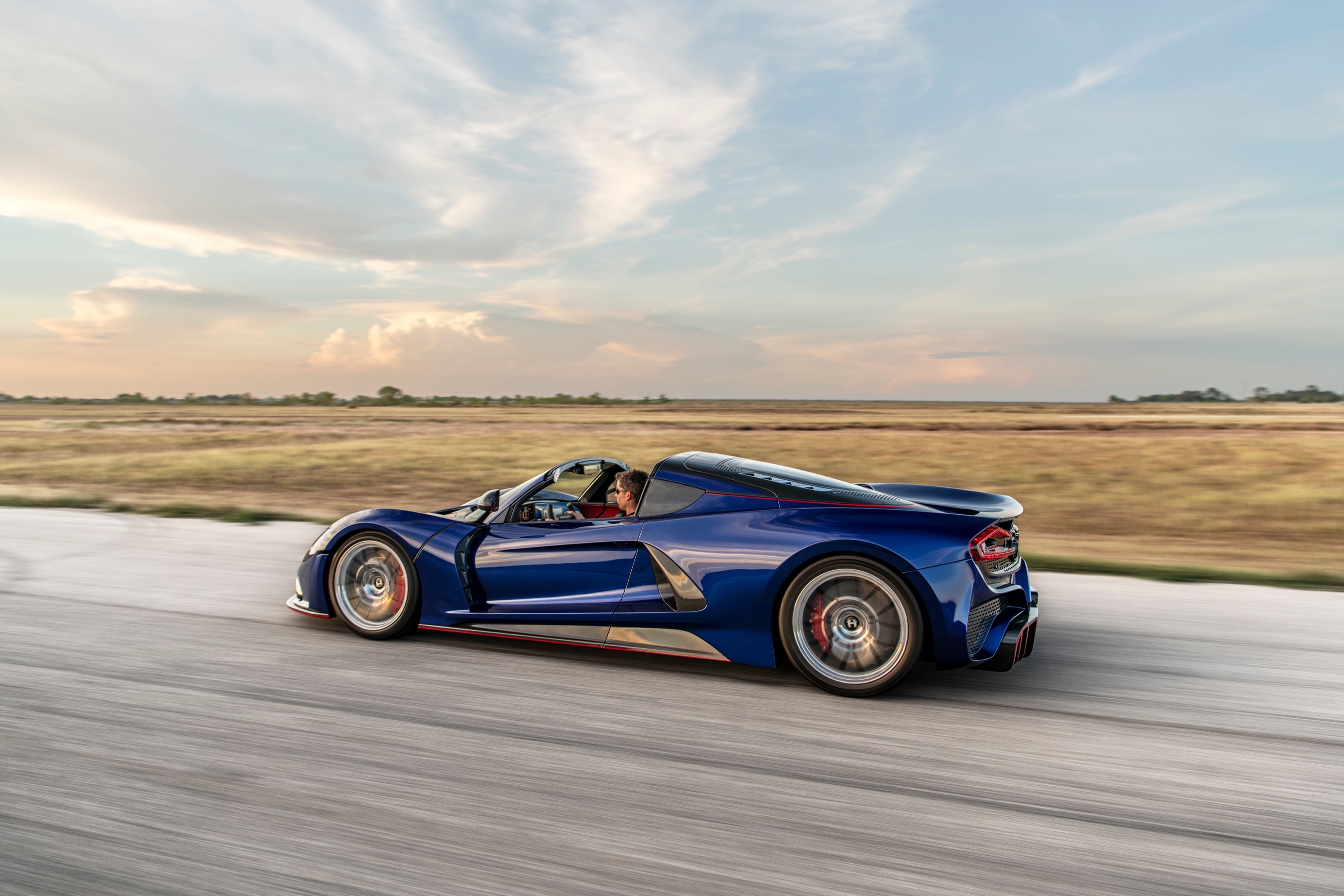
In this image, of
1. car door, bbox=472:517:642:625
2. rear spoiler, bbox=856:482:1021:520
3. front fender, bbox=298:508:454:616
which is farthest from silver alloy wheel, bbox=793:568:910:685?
front fender, bbox=298:508:454:616

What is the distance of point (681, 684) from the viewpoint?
155 inches

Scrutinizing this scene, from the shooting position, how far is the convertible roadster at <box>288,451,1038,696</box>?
369 cm

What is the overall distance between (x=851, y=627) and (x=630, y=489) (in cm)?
144

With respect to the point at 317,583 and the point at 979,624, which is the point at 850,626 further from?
the point at 317,583

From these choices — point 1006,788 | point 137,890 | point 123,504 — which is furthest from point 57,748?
point 123,504

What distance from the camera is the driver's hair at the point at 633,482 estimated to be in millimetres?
4555

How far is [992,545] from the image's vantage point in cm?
379

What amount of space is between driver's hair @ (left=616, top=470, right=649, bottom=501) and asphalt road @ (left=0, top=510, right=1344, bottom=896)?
0.89 meters

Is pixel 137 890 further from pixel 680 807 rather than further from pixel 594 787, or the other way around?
pixel 680 807

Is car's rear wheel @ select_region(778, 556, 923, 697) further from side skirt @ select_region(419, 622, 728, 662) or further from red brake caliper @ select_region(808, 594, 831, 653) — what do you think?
side skirt @ select_region(419, 622, 728, 662)

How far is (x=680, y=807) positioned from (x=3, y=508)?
1158 centimetres

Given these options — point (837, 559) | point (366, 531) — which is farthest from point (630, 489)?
point (366, 531)

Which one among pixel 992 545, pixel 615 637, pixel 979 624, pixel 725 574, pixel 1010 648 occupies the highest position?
pixel 992 545

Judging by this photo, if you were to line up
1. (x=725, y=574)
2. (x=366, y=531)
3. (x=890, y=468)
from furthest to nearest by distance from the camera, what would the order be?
(x=890, y=468) < (x=366, y=531) < (x=725, y=574)
